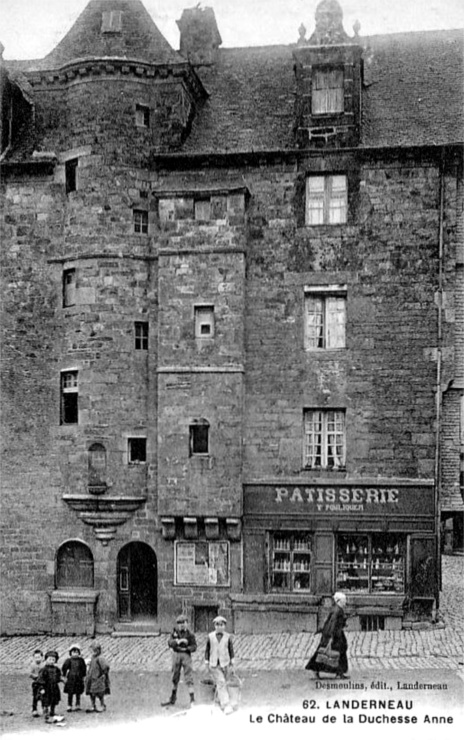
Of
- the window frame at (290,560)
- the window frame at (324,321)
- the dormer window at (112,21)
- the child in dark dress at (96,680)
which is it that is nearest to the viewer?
the child in dark dress at (96,680)

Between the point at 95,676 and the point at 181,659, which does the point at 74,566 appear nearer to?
the point at 181,659

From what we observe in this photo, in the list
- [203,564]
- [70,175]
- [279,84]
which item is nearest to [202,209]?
[70,175]

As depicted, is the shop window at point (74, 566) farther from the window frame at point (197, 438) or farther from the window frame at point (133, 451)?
the window frame at point (197, 438)

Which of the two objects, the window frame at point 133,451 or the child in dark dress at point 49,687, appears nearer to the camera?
the child in dark dress at point 49,687

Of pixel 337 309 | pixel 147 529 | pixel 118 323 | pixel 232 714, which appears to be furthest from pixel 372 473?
pixel 232 714

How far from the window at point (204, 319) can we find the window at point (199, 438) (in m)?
2.40

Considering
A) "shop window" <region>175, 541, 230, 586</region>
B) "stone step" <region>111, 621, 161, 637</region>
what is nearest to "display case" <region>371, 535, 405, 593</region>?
"shop window" <region>175, 541, 230, 586</region>

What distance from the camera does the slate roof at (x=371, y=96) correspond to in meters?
25.9

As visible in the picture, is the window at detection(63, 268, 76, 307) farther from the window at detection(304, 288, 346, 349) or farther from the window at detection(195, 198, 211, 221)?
the window at detection(304, 288, 346, 349)

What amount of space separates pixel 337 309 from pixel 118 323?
5855 mm

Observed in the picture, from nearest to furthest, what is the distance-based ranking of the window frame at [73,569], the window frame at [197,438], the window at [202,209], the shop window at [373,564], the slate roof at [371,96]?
the shop window at [373,564] → the window frame at [197,438] → the window at [202,209] → the slate roof at [371,96] → the window frame at [73,569]

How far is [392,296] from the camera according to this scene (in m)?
25.3

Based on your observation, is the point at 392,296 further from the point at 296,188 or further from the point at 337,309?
the point at 296,188

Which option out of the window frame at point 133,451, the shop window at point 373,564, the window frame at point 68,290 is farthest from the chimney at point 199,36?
the shop window at point 373,564
